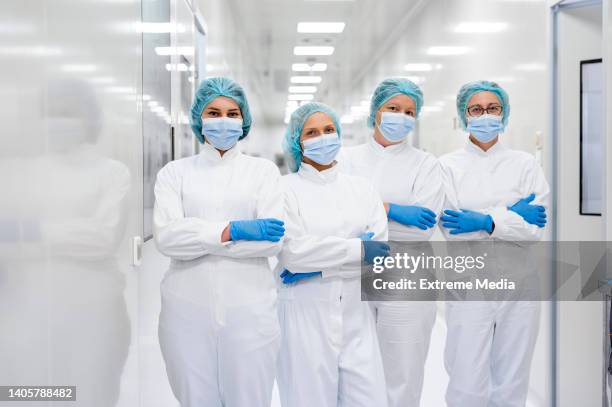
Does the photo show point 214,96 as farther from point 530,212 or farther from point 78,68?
point 530,212

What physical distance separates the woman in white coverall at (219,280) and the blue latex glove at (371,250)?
37cm

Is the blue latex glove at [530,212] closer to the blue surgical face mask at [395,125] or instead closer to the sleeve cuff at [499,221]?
the sleeve cuff at [499,221]

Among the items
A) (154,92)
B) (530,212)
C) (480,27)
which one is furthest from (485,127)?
(480,27)

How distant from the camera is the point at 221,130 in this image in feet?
7.64

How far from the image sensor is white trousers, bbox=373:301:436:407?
8.52ft

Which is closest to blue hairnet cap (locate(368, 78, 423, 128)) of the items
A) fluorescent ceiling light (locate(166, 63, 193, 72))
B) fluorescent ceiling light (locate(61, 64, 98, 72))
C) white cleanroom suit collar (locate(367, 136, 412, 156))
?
white cleanroom suit collar (locate(367, 136, 412, 156))

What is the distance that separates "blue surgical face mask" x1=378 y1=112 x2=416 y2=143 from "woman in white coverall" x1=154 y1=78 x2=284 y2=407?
26.7 inches

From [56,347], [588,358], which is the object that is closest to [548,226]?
[588,358]

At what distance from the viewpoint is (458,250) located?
2838 millimetres

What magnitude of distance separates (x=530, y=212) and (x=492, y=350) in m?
0.69

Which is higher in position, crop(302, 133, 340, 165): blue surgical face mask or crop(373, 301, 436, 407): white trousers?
crop(302, 133, 340, 165): blue surgical face mask

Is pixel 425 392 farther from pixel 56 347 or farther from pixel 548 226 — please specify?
pixel 56 347

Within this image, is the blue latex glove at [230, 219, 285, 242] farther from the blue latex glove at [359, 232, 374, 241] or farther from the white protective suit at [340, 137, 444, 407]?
the white protective suit at [340, 137, 444, 407]

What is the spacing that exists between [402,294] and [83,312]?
137cm
